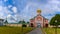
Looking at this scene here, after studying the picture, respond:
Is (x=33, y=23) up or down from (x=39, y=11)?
down

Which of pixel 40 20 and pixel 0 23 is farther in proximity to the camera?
pixel 40 20

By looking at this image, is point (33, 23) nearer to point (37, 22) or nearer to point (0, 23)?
point (37, 22)

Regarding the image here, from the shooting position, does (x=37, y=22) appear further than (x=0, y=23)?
Yes

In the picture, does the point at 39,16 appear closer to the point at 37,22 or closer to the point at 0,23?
the point at 37,22

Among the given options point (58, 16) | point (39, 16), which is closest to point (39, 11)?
point (39, 16)

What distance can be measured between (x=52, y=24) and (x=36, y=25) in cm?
883

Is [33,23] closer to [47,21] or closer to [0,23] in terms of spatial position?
[47,21]

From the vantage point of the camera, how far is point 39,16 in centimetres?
9231

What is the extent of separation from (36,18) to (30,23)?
400cm

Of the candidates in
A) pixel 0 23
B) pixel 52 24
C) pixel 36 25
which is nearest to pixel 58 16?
pixel 52 24

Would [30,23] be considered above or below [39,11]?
below

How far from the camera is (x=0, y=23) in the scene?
84000 millimetres

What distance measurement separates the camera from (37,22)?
302 ft

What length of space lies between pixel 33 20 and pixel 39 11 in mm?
7158
